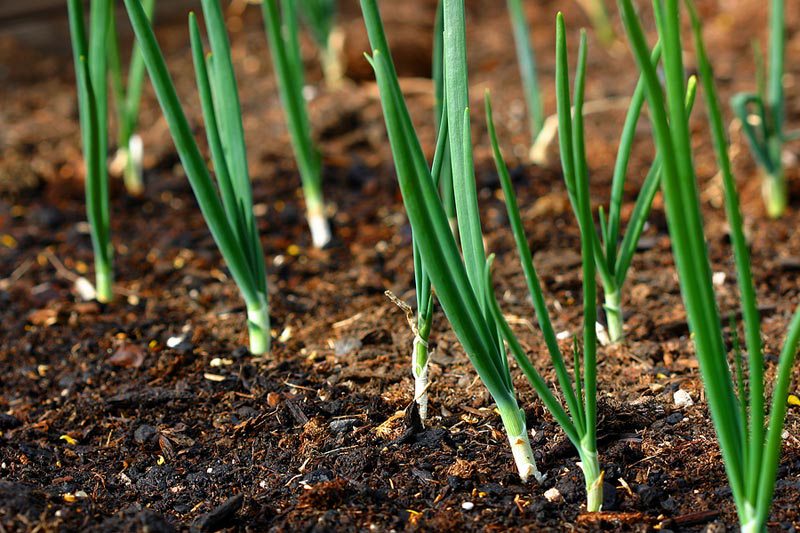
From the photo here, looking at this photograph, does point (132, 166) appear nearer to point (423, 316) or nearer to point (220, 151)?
point (220, 151)

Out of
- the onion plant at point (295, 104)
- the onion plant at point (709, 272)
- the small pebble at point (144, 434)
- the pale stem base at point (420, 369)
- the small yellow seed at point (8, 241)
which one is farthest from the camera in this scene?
the small yellow seed at point (8, 241)

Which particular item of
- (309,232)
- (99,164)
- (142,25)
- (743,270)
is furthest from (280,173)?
(743,270)

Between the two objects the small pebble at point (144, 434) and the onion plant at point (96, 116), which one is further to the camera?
the onion plant at point (96, 116)

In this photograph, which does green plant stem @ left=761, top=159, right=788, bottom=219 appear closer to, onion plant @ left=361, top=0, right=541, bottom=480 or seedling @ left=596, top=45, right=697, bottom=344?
seedling @ left=596, top=45, right=697, bottom=344

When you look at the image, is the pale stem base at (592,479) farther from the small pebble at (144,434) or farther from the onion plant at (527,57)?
the onion plant at (527,57)

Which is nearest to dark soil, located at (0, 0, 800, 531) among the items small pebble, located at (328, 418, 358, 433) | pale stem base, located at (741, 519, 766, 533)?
small pebble, located at (328, 418, 358, 433)

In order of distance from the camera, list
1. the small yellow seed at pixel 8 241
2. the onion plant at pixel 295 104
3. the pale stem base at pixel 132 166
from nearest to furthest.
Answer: the onion plant at pixel 295 104 → the small yellow seed at pixel 8 241 → the pale stem base at pixel 132 166

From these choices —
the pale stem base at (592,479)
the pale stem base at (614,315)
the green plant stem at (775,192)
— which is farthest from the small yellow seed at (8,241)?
the green plant stem at (775,192)
